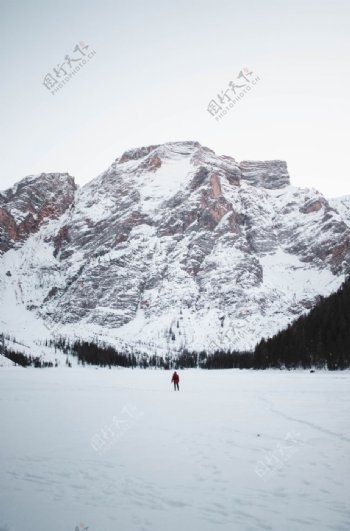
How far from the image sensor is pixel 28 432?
1509cm

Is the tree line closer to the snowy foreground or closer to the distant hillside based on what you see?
the distant hillside

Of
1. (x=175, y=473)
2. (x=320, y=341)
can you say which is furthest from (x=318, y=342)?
(x=175, y=473)

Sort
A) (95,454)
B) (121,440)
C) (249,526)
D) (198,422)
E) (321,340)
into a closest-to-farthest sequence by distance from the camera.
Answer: (249,526)
(95,454)
(121,440)
(198,422)
(321,340)

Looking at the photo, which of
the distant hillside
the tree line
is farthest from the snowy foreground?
the tree line

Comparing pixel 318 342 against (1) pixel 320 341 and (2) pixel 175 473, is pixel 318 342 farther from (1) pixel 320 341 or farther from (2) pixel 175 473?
(2) pixel 175 473

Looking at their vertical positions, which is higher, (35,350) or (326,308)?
(326,308)

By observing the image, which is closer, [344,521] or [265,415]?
[344,521]

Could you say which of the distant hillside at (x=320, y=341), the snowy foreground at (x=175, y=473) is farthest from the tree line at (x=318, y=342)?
the snowy foreground at (x=175, y=473)

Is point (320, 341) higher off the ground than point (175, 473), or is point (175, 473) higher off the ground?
point (320, 341)

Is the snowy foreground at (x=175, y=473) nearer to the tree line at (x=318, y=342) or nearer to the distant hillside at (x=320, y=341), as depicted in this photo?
the distant hillside at (x=320, y=341)

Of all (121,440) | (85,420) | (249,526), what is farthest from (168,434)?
(249,526)

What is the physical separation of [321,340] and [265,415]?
53742 mm

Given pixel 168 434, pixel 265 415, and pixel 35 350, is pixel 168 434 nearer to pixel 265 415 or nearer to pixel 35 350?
pixel 265 415

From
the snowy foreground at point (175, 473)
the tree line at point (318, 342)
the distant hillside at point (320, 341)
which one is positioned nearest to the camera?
the snowy foreground at point (175, 473)
